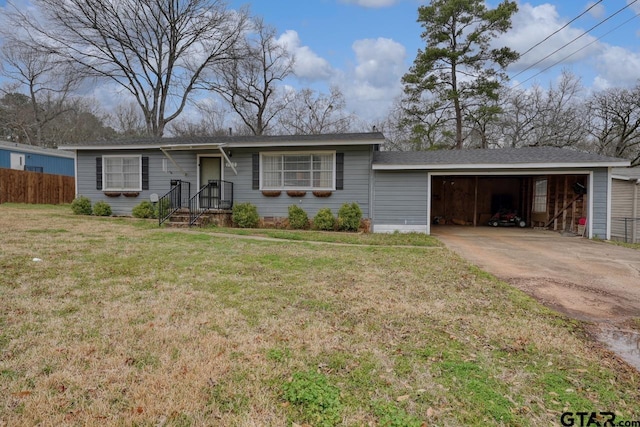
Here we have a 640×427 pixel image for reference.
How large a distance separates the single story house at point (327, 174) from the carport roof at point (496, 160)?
0.03m

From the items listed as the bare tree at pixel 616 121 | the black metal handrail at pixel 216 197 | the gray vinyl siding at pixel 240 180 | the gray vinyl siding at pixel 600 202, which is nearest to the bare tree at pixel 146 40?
the gray vinyl siding at pixel 240 180

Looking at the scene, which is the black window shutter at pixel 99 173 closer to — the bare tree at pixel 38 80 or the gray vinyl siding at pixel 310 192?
the gray vinyl siding at pixel 310 192

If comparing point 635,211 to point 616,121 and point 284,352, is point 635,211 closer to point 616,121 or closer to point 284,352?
point 284,352

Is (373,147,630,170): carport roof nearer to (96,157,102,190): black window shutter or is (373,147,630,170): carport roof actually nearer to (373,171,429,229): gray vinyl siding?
(373,171,429,229): gray vinyl siding

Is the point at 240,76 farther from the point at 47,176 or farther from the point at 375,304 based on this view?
the point at 375,304

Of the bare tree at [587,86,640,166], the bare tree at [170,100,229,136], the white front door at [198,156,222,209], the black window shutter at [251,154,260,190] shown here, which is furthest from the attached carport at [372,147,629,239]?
the bare tree at [170,100,229,136]

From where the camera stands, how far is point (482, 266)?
5742mm

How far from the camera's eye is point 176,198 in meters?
11.2

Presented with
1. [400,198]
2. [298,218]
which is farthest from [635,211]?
[298,218]

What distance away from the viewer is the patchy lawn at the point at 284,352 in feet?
6.05

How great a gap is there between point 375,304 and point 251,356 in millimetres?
1616

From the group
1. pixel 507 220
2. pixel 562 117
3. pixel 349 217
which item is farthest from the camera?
pixel 562 117

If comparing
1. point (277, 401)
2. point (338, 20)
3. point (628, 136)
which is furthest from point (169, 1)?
point (628, 136)

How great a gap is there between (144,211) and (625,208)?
50.5ft
